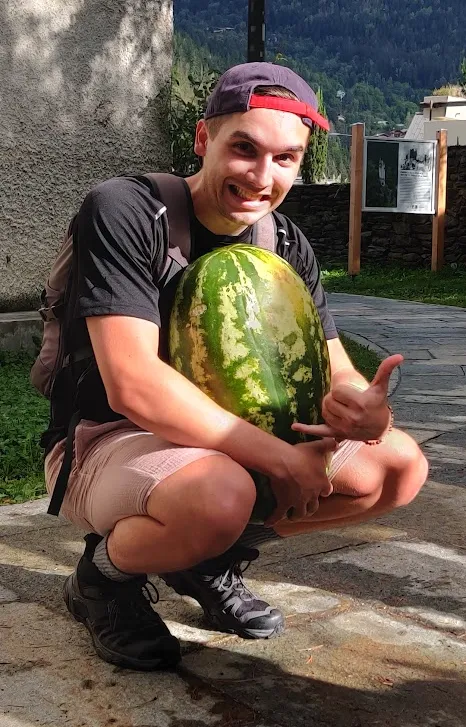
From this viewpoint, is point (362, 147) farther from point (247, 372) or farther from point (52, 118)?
point (247, 372)

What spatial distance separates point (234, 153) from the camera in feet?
8.63

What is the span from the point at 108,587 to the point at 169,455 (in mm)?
536

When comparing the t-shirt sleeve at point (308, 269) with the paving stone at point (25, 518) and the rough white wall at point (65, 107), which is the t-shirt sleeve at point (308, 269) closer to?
the paving stone at point (25, 518)

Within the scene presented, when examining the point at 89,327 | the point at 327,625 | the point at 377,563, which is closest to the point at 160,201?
the point at 89,327

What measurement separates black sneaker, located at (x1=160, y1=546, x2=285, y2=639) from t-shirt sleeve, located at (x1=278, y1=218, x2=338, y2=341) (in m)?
0.71

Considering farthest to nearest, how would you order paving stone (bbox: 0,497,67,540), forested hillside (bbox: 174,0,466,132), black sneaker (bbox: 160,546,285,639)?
forested hillside (bbox: 174,0,466,132) → paving stone (bbox: 0,497,67,540) → black sneaker (bbox: 160,546,285,639)

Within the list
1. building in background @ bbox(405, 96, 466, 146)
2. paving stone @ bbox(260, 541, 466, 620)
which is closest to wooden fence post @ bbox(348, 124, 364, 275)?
paving stone @ bbox(260, 541, 466, 620)

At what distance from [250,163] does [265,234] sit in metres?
0.30

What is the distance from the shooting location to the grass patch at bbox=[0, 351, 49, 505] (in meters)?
4.49

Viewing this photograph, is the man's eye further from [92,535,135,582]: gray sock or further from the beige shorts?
[92,535,135,582]: gray sock

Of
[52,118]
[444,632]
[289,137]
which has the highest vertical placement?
[52,118]

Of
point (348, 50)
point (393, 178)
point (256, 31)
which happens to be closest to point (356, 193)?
point (393, 178)

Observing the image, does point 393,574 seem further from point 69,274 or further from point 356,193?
point 356,193

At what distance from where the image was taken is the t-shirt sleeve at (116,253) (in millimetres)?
2506
